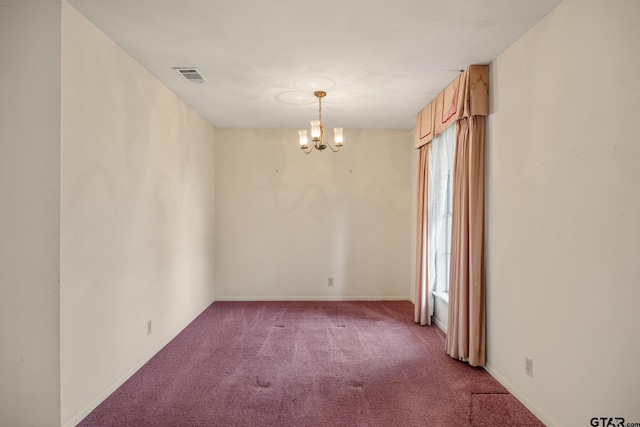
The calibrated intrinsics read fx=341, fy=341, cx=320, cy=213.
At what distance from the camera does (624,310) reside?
5.58 ft

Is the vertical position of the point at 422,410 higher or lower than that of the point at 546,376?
lower

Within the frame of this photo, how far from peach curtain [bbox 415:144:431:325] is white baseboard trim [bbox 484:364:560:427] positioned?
4.25 feet

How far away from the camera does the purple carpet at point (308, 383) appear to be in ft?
7.60

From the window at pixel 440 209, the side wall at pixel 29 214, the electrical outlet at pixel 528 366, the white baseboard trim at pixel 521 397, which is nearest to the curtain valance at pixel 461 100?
the window at pixel 440 209

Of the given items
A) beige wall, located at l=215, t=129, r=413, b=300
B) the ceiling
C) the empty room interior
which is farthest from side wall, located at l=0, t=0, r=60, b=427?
beige wall, located at l=215, t=129, r=413, b=300

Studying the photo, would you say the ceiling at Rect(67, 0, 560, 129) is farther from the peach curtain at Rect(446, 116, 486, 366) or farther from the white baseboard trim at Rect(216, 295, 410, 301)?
the white baseboard trim at Rect(216, 295, 410, 301)

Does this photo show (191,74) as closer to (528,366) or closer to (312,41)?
(312,41)

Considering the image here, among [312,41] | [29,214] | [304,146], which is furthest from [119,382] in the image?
[312,41]

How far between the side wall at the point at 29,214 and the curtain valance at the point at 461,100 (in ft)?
9.93

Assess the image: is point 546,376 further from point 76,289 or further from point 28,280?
point 28,280

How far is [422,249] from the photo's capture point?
4348 millimetres

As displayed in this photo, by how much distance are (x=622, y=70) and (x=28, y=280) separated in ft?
11.5

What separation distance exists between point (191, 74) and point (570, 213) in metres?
3.24

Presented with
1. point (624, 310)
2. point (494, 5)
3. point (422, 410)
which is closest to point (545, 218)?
point (624, 310)
